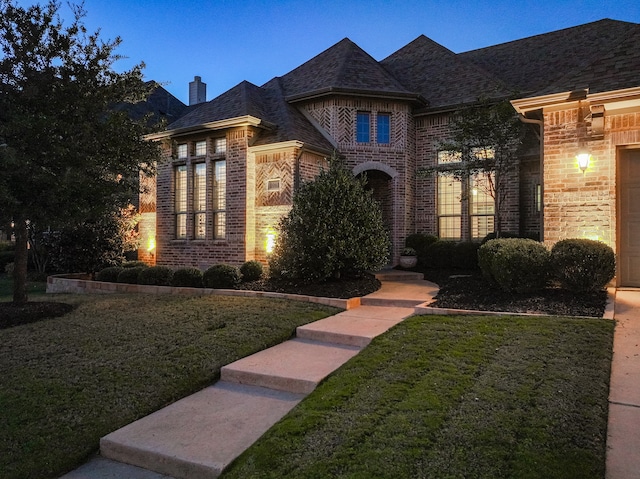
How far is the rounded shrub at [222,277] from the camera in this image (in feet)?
31.5

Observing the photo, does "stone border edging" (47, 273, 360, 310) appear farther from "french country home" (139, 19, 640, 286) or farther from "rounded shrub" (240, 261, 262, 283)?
"french country home" (139, 19, 640, 286)

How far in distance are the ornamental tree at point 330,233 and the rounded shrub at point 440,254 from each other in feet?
11.3

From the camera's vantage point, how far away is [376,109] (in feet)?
44.4

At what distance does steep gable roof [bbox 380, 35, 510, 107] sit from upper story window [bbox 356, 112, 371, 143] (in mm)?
2138

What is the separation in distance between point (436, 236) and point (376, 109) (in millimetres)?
4413

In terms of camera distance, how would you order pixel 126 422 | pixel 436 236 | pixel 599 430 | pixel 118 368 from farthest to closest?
pixel 436 236, pixel 118 368, pixel 126 422, pixel 599 430

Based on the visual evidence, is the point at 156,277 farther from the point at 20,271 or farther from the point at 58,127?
the point at 58,127

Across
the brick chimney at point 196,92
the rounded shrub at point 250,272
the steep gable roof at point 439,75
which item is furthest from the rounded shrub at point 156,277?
the brick chimney at point 196,92

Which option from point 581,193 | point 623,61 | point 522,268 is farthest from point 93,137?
point 623,61

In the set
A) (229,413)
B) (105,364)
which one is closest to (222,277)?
(105,364)

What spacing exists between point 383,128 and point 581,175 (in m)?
6.83

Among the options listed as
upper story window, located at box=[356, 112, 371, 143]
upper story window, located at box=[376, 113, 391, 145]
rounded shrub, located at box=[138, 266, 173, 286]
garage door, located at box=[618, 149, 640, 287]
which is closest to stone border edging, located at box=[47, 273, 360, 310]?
rounded shrub, located at box=[138, 266, 173, 286]

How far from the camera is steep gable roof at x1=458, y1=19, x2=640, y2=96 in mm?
13422

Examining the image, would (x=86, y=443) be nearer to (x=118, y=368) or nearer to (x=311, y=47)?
(x=118, y=368)
